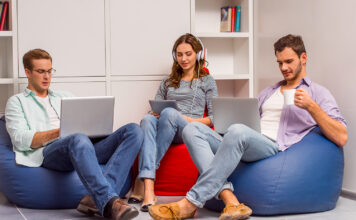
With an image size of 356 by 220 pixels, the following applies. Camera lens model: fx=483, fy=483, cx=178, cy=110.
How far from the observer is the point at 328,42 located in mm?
3283

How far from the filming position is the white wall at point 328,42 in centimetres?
307

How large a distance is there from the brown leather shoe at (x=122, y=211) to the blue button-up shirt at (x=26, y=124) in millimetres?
737

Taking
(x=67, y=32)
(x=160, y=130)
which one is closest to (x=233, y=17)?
(x=67, y=32)

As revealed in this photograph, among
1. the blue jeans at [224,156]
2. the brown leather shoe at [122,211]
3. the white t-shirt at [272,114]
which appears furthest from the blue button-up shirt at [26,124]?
the white t-shirt at [272,114]

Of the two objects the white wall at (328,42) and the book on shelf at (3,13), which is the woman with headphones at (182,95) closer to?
the white wall at (328,42)

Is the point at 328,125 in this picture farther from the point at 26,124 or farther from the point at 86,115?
the point at 26,124

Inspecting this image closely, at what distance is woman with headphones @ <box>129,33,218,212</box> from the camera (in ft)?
10.3

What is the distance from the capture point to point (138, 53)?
404cm

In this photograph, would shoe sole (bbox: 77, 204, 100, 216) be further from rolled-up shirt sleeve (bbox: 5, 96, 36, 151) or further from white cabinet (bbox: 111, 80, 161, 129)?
white cabinet (bbox: 111, 80, 161, 129)

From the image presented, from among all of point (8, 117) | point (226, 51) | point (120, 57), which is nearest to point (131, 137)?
point (8, 117)

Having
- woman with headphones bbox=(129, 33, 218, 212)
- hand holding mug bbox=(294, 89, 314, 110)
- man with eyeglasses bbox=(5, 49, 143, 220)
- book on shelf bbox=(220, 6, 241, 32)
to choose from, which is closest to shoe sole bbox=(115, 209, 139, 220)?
man with eyeglasses bbox=(5, 49, 143, 220)

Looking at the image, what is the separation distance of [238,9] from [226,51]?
1.38 ft

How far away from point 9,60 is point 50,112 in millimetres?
1160

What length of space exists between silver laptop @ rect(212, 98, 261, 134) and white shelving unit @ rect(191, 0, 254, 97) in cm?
148
